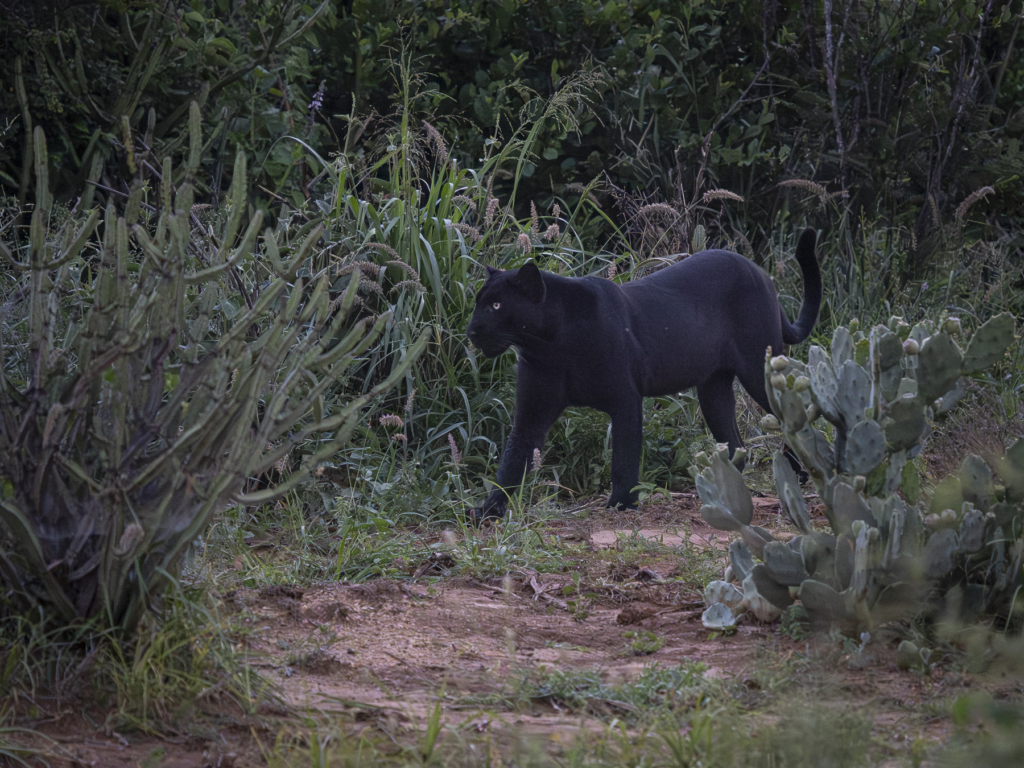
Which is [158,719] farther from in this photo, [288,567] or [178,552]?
[288,567]

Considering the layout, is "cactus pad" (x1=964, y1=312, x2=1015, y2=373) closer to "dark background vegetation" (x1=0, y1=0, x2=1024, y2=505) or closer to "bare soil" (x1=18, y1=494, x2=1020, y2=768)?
"bare soil" (x1=18, y1=494, x2=1020, y2=768)

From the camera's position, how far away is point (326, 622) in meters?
2.62

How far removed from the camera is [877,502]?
8.05 feet

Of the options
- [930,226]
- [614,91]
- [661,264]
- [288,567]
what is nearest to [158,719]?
[288,567]

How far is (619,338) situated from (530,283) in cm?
46

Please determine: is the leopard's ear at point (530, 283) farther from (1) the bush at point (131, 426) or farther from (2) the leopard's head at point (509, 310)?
(1) the bush at point (131, 426)

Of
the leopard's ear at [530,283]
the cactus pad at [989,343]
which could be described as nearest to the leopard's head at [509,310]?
the leopard's ear at [530,283]

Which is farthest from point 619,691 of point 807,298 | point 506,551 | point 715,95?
point 715,95

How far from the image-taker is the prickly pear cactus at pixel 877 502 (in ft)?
A: 7.82

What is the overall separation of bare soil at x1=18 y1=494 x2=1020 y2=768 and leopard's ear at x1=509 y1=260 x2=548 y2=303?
1.09 metres

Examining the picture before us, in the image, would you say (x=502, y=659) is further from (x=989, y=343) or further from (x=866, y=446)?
(x=989, y=343)

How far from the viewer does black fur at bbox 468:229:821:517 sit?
12.6ft

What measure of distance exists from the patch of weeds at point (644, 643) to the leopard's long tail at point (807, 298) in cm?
246

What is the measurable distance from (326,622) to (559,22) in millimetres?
5434
